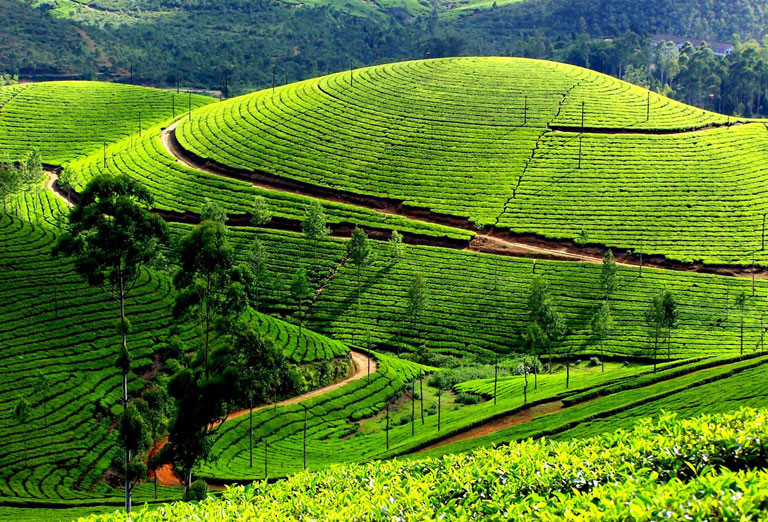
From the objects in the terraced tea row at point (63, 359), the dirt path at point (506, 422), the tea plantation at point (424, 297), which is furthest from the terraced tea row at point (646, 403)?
the terraced tea row at point (63, 359)

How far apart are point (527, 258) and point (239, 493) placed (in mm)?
83137

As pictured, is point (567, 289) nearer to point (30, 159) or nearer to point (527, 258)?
point (527, 258)

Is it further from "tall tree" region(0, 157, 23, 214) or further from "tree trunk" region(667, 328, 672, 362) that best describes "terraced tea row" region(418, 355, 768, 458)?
"tall tree" region(0, 157, 23, 214)

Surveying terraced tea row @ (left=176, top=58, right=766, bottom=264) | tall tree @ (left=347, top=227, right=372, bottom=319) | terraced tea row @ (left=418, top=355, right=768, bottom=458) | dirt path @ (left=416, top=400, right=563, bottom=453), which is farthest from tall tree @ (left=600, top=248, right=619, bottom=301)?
dirt path @ (left=416, top=400, right=563, bottom=453)

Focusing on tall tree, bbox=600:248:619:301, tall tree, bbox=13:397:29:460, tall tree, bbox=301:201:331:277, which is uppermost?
tall tree, bbox=301:201:331:277

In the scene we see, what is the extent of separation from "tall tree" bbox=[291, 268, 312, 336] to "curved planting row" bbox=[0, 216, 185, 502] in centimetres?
1844

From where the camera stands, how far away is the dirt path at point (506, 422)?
53.5 meters

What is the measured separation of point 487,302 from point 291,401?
1282 inches

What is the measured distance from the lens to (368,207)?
11838cm

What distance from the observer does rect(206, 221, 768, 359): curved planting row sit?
86438mm

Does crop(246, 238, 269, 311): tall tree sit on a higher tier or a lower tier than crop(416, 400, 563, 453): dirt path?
higher

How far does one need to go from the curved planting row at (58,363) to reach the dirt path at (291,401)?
10.5 ft

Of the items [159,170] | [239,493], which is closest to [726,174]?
[159,170]

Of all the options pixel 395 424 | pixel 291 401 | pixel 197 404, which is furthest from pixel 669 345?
pixel 197 404
